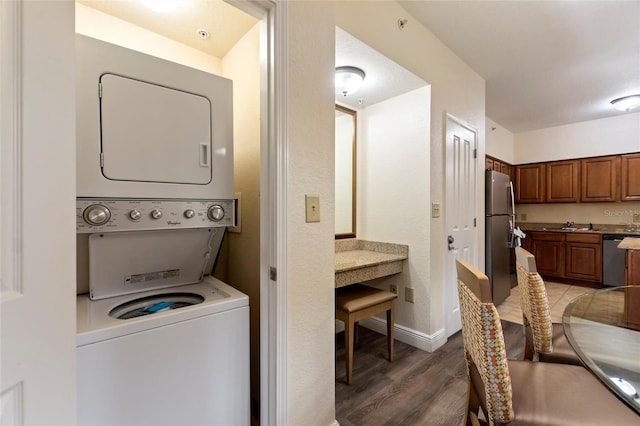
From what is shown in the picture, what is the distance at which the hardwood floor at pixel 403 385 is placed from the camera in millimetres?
1593

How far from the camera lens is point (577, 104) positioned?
380 centimetres

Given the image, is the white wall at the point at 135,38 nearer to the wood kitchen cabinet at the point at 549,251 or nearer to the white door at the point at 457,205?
the white door at the point at 457,205

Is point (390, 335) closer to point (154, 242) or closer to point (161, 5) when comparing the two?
point (154, 242)

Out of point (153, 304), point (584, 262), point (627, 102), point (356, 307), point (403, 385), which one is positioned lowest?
point (403, 385)

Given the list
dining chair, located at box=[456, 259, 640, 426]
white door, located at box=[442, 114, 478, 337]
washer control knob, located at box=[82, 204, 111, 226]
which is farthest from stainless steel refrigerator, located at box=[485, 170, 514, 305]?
washer control knob, located at box=[82, 204, 111, 226]

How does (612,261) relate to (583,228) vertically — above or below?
below

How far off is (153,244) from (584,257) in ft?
18.6

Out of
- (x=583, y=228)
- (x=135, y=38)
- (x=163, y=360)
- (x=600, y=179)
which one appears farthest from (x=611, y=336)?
(x=583, y=228)

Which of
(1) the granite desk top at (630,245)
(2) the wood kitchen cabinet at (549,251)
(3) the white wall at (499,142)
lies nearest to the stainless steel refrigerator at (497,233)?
(1) the granite desk top at (630,245)

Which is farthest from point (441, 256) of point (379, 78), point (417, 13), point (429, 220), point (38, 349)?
point (38, 349)

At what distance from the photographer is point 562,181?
15.3 feet

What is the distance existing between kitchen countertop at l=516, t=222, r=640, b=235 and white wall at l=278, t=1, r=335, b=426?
16.1ft

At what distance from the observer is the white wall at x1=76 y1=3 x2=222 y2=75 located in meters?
1.54

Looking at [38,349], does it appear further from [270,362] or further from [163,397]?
[270,362]
